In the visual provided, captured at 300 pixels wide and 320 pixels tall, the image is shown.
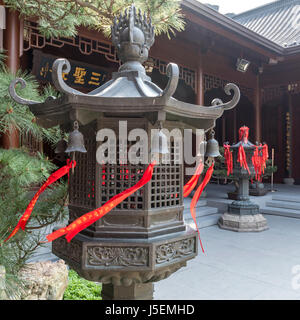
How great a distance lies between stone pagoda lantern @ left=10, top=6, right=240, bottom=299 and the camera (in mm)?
1507

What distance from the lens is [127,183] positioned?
1.77 meters

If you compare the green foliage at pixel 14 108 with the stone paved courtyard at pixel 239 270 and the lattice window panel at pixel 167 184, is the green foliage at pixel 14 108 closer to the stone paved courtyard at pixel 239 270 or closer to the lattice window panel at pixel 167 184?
the lattice window panel at pixel 167 184

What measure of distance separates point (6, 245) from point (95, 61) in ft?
21.0

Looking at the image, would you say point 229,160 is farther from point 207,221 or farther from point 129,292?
point 129,292

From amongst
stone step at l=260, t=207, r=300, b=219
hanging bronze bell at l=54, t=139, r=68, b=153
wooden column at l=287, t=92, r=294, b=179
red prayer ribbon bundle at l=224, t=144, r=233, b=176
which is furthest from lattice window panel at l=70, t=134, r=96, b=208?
wooden column at l=287, t=92, r=294, b=179

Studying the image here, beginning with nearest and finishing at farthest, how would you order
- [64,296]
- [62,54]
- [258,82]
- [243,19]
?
[64,296] < [62,54] < [258,82] < [243,19]

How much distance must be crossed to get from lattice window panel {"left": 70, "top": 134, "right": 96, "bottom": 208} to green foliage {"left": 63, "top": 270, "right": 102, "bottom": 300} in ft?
5.15

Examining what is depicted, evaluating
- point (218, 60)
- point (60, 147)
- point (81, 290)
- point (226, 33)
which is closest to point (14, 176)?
point (60, 147)

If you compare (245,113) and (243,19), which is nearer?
(245,113)

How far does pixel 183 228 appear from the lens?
185cm

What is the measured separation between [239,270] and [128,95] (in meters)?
3.31
